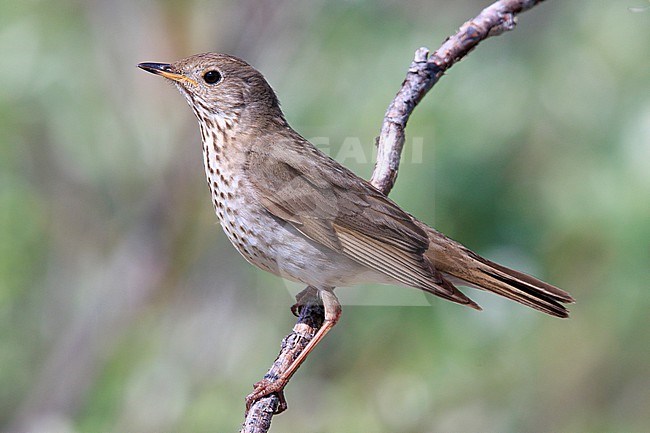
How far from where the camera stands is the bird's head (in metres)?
3.73

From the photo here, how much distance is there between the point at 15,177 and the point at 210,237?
4.56 feet

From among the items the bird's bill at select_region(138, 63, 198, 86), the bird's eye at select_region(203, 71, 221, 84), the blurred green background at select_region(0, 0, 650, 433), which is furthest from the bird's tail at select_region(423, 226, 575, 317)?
the bird's bill at select_region(138, 63, 198, 86)

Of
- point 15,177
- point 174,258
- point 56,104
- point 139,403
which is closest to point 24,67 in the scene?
point 56,104

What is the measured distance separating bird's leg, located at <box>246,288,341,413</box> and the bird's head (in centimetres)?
86

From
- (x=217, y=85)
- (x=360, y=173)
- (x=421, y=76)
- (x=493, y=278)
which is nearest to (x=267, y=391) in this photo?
(x=493, y=278)

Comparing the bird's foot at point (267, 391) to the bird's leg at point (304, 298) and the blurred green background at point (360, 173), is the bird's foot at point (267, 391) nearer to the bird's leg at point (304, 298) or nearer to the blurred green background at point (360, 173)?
the bird's leg at point (304, 298)

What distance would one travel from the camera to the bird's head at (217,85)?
12.2 feet

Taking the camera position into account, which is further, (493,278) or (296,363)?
(493,278)

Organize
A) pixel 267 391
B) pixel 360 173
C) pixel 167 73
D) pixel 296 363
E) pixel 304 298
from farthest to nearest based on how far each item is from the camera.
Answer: pixel 360 173
pixel 304 298
pixel 167 73
pixel 296 363
pixel 267 391

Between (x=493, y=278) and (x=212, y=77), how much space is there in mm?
1427

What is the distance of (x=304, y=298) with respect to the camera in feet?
12.5

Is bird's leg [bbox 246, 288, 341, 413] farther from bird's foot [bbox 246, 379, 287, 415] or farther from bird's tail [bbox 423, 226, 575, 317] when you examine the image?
bird's tail [bbox 423, 226, 575, 317]

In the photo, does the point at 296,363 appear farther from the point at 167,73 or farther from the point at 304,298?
the point at 167,73

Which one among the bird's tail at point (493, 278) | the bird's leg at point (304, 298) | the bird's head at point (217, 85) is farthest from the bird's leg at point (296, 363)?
the bird's head at point (217, 85)
